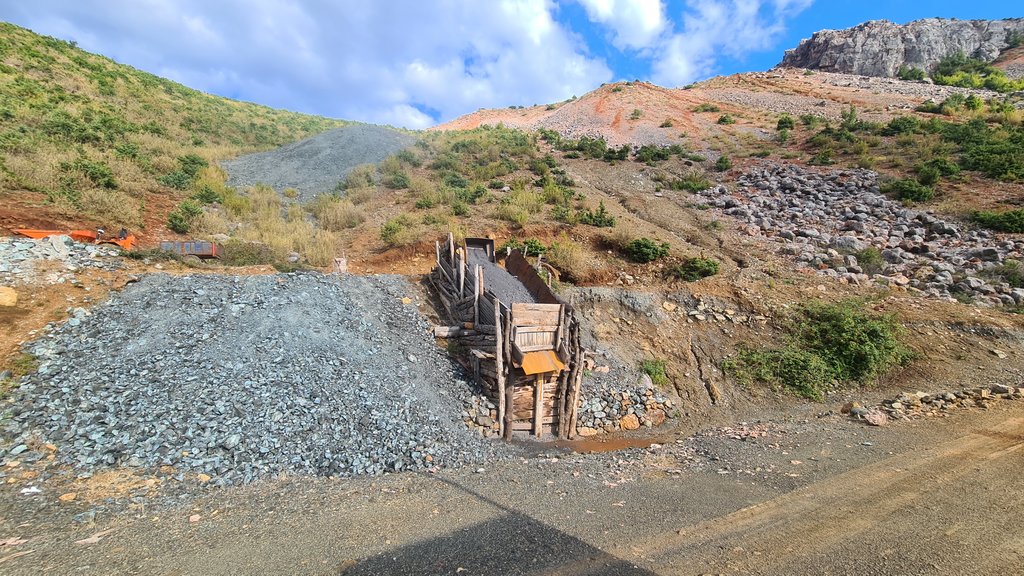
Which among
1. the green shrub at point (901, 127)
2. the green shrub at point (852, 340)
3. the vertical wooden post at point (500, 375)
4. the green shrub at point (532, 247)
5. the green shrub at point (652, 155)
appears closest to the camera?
the vertical wooden post at point (500, 375)

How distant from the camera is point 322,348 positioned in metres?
7.01

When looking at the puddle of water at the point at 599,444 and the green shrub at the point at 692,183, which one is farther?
the green shrub at the point at 692,183

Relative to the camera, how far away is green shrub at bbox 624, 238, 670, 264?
41.1ft

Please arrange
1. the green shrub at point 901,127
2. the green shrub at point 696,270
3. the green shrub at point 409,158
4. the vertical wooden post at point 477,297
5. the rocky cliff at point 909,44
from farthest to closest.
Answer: the rocky cliff at point 909,44, the green shrub at point 901,127, the green shrub at point 409,158, the green shrub at point 696,270, the vertical wooden post at point 477,297

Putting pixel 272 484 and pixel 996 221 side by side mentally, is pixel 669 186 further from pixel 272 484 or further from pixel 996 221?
pixel 272 484

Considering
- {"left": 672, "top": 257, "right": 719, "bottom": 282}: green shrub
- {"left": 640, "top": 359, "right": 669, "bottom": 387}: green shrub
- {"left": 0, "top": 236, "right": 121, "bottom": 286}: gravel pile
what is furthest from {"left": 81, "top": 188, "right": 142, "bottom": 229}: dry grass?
{"left": 672, "top": 257, "right": 719, "bottom": 282}: green shrub

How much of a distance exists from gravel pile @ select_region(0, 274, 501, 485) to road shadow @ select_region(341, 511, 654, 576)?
1795 mm

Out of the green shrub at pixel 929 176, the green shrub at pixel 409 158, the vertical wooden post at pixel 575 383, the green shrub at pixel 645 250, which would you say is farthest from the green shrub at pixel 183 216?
the green shrub at pixel 929 176

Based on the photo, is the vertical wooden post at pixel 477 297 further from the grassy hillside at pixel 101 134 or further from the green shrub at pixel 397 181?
the green shrub at pixel 397 181

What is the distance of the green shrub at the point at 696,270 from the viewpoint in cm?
1152

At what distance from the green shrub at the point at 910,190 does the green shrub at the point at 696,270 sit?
10168mm

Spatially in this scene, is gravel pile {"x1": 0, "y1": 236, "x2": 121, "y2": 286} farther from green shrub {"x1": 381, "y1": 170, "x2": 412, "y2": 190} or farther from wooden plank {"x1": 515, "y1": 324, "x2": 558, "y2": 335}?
green shrub {"x1": 381, "y1": 170, "x2": 412, "y2": 190}

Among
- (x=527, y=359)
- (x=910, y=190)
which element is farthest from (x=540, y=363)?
(x=910, y=190)

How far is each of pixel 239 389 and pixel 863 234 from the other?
18.2 meters
